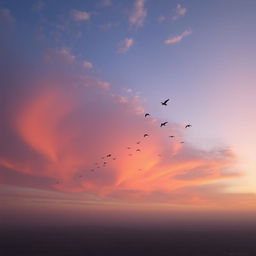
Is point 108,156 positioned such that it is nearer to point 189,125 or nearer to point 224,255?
point 189,125

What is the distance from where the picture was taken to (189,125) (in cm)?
7494

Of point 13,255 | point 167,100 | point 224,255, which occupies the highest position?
point 167,100

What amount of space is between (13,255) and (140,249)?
73.2 m

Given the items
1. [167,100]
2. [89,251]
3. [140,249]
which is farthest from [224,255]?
[167,100]

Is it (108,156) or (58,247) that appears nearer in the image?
(108,156)

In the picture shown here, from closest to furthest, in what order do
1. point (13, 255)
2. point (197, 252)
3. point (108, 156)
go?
point (108, 156), point (13, 255), point (197, 252)

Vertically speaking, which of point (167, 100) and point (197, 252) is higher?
point (167, 100)

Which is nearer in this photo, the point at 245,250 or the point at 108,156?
the point at 108,156

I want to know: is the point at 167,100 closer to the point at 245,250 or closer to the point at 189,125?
the point at 189,125

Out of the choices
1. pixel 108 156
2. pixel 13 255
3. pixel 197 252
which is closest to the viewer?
pixel 108 156

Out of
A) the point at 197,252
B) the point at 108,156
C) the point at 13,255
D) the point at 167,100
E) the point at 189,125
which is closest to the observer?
the point at 167,100

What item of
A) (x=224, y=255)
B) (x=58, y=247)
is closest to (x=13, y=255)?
(x=58, y=247)

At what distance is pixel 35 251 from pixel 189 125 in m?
139

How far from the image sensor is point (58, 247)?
188m
